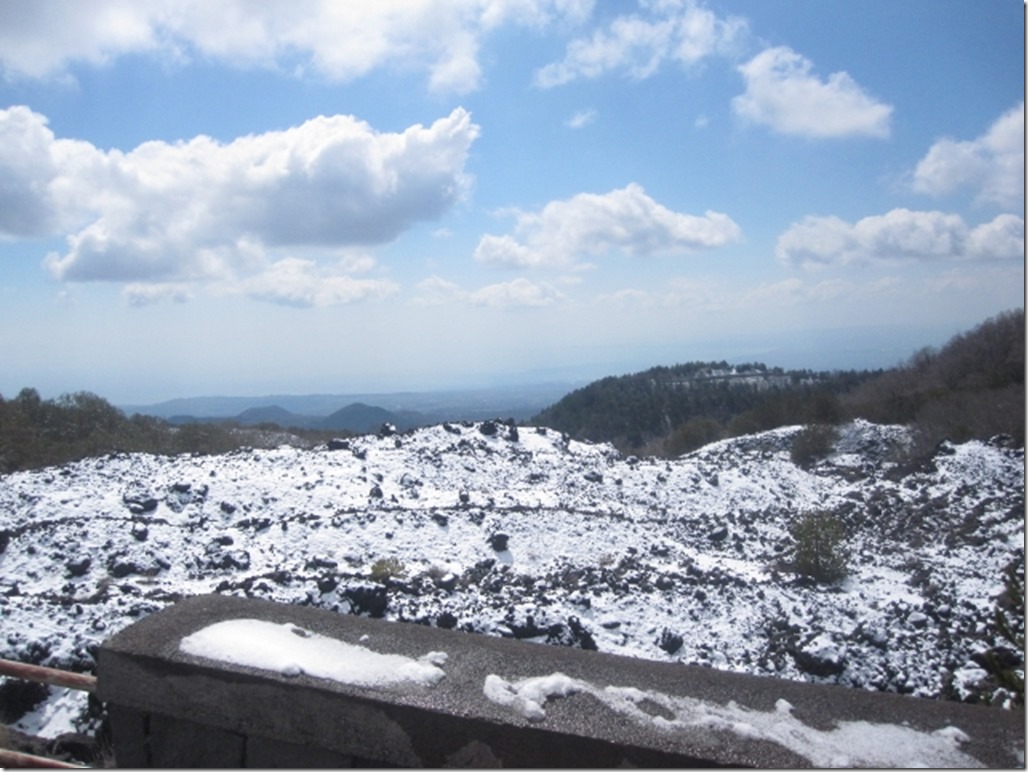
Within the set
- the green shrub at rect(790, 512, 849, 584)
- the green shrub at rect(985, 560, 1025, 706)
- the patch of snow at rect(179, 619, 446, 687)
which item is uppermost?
the patch of snow at rect(179, 619, 446, 687)

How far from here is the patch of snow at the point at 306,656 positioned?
198cm

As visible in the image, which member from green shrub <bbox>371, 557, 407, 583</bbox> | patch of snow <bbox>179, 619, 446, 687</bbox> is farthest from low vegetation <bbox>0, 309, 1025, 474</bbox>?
patch of snow <bbox>179, 619, 446, 687</bbox>

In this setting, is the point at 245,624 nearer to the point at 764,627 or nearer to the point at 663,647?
the point at 663,647

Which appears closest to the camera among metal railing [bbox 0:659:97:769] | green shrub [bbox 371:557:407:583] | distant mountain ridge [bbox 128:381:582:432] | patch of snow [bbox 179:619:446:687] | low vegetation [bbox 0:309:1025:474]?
patch of snow [bbox 179:619:446:687]

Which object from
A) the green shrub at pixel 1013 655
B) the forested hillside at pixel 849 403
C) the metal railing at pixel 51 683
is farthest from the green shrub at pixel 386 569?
the forested hillside at pixel 849 403

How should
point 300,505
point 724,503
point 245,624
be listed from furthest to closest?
1. point 724,503
2. point 300,505
3. point 245,624

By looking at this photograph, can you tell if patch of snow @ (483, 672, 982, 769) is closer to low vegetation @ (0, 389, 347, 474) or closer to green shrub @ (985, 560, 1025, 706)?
green shrub @ (985, 560, 1025, 706)

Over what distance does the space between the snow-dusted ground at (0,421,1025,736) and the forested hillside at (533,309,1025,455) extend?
10.3 feet

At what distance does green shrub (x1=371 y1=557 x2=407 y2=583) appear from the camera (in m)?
9.31

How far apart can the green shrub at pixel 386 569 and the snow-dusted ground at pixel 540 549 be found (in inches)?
1.5

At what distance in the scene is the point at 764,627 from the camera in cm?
820

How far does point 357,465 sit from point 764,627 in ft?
31.8

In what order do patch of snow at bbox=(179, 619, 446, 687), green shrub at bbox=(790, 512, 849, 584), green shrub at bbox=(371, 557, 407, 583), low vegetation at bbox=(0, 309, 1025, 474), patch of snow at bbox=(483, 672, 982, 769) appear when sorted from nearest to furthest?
1. patch of snow at bbox=(483, 672, 982, 769)
2. patch of snow at bbox=(179, 619, 446, 687)
3. green shrub at bbox=(371, 557, 407, 583)
4. green shrub at bbox=(790, 512, 849, 584)
5. low vegetation at bbox=(0, 309, 1025, 474)

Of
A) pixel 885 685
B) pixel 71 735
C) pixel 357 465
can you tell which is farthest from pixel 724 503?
pixel 71 735
